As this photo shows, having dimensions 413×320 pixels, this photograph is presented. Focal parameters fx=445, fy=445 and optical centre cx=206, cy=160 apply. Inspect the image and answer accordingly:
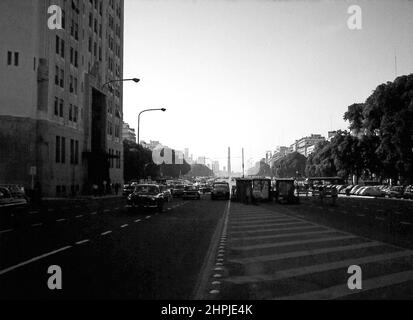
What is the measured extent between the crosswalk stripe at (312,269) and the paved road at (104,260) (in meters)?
0.87

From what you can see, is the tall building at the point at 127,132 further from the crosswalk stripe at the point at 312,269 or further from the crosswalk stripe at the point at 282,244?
the crosswalk stripe at the point at 312,269

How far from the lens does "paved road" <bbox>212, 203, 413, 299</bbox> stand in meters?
6.64

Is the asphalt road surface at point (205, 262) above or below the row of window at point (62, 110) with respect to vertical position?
below

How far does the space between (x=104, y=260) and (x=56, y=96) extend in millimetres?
37819

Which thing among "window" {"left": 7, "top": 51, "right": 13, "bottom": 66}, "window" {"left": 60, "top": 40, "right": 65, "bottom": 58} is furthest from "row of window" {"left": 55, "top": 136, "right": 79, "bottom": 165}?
"window" {"left": 7, "top": 51, "right": 13, "bottom": 66}

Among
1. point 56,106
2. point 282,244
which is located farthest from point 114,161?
point 282,244

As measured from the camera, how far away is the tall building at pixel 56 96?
127 ft

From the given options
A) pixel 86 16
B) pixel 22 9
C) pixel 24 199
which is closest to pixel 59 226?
pixel 24 199

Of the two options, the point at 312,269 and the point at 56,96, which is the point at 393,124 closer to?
the point at 56,96

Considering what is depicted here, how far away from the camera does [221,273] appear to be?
822cm

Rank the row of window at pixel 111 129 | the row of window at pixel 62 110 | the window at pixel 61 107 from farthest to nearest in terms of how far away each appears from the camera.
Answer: the row of window at pixel 111 129
the window at pixel 61 107
the row of window at pixel 62 110

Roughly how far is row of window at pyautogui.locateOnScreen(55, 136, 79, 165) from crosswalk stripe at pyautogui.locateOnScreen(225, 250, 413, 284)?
128ft

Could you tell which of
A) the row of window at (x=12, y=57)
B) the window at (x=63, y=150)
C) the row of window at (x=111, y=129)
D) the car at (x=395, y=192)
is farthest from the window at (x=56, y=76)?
the car at (x=395, y=192)
